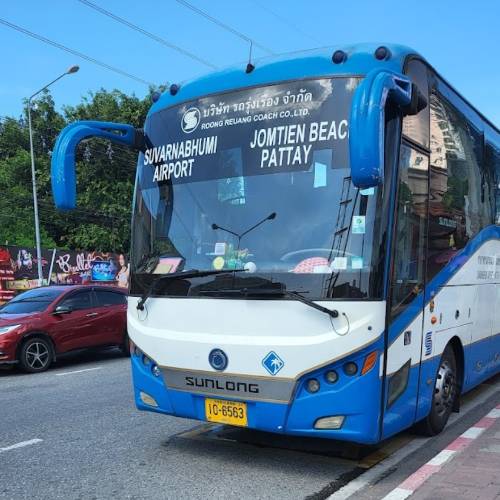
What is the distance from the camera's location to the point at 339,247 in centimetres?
449

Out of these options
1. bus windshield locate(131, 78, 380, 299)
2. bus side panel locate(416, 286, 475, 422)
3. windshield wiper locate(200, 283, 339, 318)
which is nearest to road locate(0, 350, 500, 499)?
bus side panel locate(416, 286, 475, 422)

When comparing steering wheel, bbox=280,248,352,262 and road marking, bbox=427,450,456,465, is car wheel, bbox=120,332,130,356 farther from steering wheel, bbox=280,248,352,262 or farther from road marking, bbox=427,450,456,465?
steering wheel, bbox=280,248,352,262

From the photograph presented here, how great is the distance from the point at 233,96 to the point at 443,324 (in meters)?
2.85

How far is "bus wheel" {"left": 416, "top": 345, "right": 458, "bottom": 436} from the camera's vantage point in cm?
574

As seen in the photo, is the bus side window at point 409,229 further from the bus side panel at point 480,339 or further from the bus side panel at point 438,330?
the bus side panel at point 480,339

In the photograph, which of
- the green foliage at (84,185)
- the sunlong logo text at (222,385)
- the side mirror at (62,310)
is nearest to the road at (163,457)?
the sunlong logo text at (222,385)

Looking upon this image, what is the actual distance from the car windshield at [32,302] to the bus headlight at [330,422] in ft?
26.8

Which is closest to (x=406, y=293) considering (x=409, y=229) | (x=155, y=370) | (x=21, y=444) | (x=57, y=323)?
(x=409, y=229)

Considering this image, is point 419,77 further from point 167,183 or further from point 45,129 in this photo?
point 45,129

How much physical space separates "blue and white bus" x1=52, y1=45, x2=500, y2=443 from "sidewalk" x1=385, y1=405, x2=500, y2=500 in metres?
0.38

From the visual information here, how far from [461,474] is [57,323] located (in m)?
8.48

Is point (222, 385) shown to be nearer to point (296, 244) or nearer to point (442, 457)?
point (296, 244)

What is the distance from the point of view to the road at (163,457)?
15.1 ft

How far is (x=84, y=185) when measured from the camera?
124 ft
